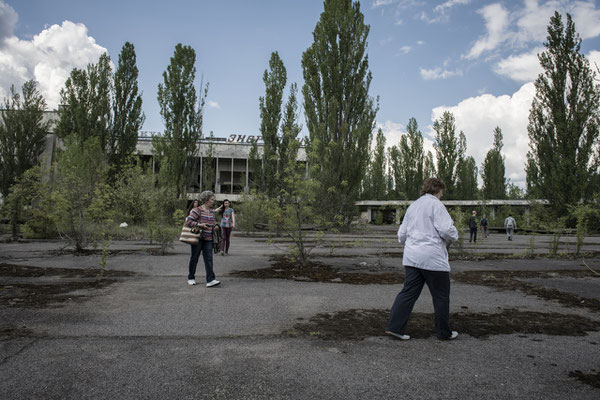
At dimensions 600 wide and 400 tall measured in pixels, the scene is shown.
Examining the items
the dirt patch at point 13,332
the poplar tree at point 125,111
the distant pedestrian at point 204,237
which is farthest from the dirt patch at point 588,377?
the poplar tree at point 125,111

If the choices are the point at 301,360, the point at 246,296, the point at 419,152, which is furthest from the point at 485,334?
the point at 419,152

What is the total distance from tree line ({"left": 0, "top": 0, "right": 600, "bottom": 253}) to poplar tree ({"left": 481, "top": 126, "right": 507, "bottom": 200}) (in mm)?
7705

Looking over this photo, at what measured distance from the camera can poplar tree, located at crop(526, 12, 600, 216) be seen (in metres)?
24.6

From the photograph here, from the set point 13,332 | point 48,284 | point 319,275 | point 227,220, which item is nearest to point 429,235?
point 13,332

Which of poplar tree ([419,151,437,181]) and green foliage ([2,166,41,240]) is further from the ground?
poplar tree ([419,151,437,181])

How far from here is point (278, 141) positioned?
2638 centimetres

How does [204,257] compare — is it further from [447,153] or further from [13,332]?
[447,153]

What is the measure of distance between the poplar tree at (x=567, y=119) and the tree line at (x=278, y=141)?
65 millimetres

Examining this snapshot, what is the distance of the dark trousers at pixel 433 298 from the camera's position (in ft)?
12.7

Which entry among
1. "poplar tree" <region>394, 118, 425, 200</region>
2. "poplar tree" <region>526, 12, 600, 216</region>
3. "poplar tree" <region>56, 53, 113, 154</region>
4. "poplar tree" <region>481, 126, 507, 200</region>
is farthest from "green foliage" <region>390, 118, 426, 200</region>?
"poplar tree" <region>56, 53, 113, 154</region>

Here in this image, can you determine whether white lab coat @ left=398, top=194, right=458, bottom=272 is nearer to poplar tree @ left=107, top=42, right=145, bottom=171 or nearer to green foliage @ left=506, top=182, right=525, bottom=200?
poplar tree @ left=107, top=42, right=145, bottom=171

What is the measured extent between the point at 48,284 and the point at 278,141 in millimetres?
20639

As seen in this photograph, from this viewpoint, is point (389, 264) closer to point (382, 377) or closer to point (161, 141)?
point (382, 377)

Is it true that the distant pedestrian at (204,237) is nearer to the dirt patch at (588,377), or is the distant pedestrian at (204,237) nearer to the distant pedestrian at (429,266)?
the distant pedestrian at (429,266)
